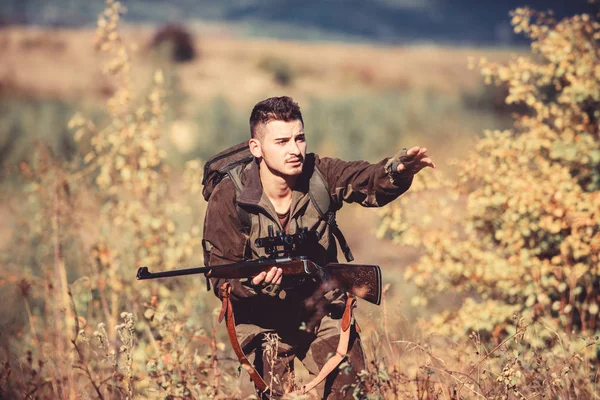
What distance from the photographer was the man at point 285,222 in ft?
11.0

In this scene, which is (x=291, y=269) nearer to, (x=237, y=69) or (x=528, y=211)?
(x=528, y=211)

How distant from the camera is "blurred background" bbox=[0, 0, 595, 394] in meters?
6.18

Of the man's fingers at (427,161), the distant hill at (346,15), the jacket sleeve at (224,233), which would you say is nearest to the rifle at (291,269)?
the jacket sleeve at (224,233)

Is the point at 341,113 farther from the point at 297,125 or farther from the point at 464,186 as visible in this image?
the point at 297,125

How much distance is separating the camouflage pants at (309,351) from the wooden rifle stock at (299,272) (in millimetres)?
289

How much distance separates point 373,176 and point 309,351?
1.00m

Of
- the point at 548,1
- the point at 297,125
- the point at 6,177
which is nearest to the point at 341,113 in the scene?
the point at 6,177

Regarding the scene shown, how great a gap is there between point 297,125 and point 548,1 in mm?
106517

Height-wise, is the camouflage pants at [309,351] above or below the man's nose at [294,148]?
below

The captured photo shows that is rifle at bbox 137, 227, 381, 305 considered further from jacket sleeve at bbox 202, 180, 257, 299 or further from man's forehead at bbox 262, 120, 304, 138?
man's forehead at bbox 262, 120, 304, 138

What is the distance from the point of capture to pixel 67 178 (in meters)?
6.40

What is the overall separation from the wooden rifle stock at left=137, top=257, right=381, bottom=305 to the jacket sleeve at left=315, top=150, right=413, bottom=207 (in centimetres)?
35

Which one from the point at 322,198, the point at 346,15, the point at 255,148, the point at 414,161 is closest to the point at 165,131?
the point at 255,148

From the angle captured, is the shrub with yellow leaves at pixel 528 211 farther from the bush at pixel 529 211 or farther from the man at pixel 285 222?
the man at pixel 285 222
